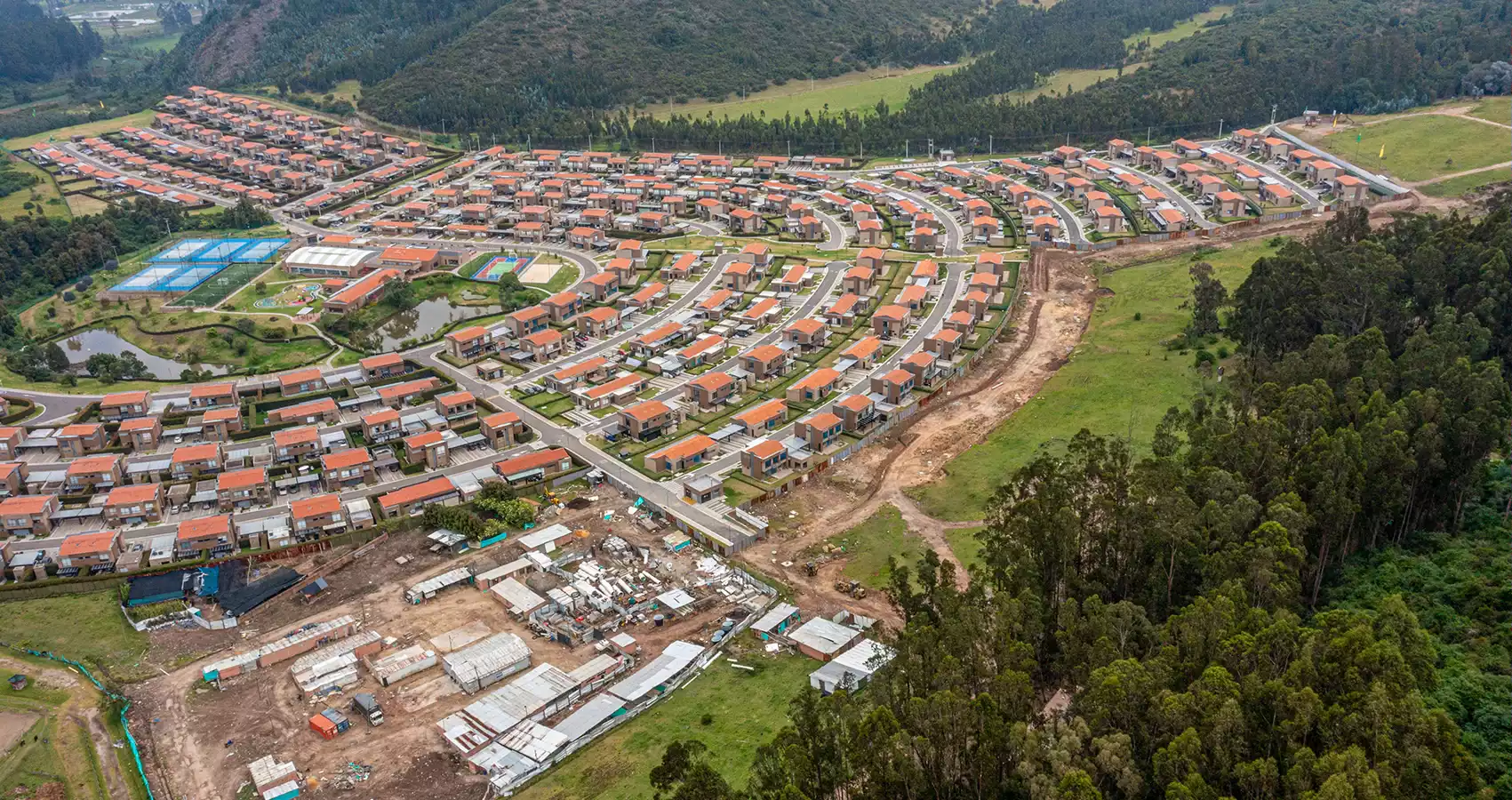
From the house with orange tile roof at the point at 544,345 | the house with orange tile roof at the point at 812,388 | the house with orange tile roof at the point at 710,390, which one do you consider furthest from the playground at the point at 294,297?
the house with orange tile roof at the point at 812,388

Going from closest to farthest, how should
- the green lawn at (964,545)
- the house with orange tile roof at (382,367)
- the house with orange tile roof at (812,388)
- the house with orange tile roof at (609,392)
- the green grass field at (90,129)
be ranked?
the green lawn at (964,545) < the house with orange tile roof at (812,388) < the house with orange tile roof at (609,392) < the house with orange tile roof at (382,367) < the green grass field at (90,129)

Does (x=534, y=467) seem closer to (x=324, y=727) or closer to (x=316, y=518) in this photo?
(x=316, y=518)

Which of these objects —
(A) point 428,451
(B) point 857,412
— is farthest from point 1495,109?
(A) point 428,451

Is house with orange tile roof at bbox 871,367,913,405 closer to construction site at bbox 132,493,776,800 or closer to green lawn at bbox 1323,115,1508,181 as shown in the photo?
construction site at bbox 132,493,776,800

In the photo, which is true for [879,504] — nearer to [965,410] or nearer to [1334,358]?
[965,410]

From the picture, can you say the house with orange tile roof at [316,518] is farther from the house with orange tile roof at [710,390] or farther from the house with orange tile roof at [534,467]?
the house with orange tile roof at [710,390]

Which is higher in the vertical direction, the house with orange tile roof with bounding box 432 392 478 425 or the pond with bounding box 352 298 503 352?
the pond with bounding box 352 298 503 352

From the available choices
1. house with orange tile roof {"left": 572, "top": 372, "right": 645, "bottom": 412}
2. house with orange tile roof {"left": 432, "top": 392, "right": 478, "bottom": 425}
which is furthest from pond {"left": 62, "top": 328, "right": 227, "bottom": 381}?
house with orange tile roof {"left": 572, "top": 372, "right": 645, "bottom": 412}
